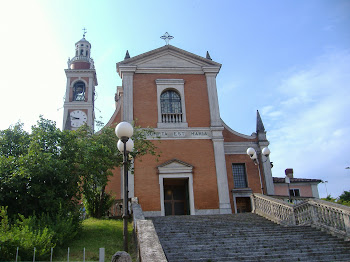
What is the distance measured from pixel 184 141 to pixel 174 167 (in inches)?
73.0

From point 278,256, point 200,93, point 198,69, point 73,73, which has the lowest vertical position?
point 278,256

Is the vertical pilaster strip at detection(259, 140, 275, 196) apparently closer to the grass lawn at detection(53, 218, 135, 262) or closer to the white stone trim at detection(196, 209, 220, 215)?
the white stone trim at detection(196, 209, 220, 215)

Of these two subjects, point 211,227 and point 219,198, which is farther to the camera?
point 219,198

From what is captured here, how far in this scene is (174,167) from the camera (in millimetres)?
20297

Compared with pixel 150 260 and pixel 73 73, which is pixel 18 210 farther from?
pixel 73 73

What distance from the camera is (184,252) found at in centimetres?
920

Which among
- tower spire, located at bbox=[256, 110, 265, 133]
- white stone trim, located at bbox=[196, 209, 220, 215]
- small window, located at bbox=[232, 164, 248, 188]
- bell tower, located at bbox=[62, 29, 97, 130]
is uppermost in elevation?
bell tower, located at bbox=[62, 29, 97, 130]

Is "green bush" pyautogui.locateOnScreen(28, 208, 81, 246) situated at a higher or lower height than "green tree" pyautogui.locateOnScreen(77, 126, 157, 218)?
lower

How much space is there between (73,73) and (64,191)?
28663mm

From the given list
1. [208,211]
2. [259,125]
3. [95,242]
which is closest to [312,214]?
[95,242]

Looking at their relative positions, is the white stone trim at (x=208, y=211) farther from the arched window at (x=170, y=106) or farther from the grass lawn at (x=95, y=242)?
the grass lawn at (x=95, y=242)

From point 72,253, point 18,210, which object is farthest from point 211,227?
point 18,210

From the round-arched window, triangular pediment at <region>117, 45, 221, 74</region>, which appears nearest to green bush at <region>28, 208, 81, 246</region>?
the round-arched window

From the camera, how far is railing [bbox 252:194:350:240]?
36.7ft
